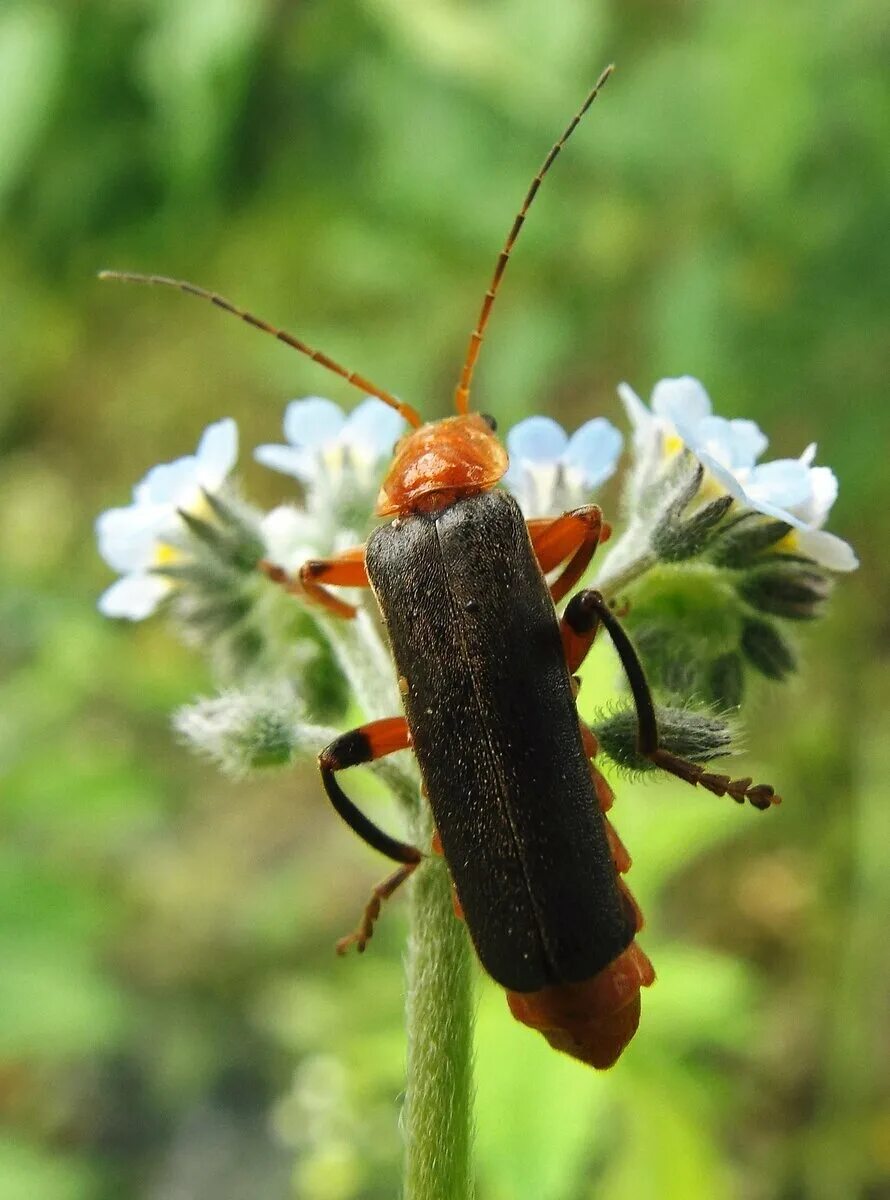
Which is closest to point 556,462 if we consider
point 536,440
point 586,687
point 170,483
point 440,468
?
point 536,440

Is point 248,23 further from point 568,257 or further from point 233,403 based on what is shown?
point 233,403

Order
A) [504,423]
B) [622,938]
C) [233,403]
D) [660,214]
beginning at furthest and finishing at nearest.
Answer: [233,403] < [504,423] < [660,214] < [622,938]

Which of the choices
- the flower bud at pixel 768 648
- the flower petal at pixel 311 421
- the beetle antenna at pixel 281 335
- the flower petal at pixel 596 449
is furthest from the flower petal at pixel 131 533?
the flower bud at pixel 768 648

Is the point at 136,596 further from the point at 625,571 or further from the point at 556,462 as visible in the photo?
the point at 625,571

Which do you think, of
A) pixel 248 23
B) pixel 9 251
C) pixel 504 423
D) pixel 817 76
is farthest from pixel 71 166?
pixel 817 76

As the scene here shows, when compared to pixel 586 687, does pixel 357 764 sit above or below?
below
